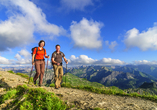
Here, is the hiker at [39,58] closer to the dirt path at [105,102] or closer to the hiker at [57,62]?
the hiker at [57,62]

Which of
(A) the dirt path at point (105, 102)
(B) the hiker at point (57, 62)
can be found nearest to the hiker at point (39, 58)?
(B) the hiker at point (57, 62)

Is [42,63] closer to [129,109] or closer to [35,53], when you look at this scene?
[35,53]

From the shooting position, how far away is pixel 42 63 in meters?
8.59

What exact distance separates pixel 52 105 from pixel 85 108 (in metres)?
1.64

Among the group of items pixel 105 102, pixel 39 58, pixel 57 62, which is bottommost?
pixel 105 102

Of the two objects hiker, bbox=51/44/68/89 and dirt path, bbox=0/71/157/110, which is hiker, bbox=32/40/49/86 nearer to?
hiker, bbox=51/44/68/89

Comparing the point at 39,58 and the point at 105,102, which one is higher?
the point at 39,58

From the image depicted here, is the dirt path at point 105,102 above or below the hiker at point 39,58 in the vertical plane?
below

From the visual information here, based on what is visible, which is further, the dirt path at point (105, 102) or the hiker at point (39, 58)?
the hiker at point (39, 58)

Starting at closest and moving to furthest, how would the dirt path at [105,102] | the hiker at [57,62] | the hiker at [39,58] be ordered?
1. the dirt path at [105,102]
2. the hiker at [39,58]
3. the hiker at [57,62]

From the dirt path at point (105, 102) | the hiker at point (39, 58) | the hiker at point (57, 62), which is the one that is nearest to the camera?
the dirt path at point (105, 102)

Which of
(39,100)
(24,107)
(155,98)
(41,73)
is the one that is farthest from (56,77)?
(155,98)

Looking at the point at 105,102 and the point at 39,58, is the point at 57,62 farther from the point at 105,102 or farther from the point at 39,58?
the point at 105,102

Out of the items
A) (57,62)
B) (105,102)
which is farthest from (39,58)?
(105,102)
